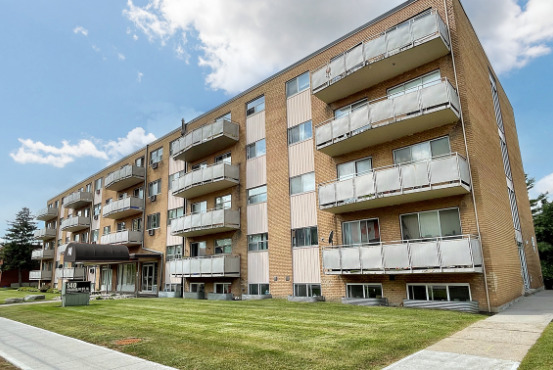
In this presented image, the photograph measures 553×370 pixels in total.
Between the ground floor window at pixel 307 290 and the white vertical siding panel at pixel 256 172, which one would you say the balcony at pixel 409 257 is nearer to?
the ground floor window at pixel 307 290

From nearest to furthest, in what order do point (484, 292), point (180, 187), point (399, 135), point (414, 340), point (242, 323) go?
point (414, 340), point (242, 323), point (484, 292), point (399, 135), point (180, 187)

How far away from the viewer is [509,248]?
55.4 feet

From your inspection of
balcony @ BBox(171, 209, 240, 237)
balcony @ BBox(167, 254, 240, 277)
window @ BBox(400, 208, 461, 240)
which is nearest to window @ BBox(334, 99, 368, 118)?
window @ BBox(400, 208, 461, 240)

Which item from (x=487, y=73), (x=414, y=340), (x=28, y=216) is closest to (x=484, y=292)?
(x=414, y=340)

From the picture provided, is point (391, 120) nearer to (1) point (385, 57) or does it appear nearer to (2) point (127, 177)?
(1) point (385, 57)

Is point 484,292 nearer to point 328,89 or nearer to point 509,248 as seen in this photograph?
point 509,248

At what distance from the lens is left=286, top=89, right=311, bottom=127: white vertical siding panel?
21.6m

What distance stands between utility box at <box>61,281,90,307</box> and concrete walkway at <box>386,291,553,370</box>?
69.9 ft

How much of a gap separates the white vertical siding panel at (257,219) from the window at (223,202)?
2.40 m

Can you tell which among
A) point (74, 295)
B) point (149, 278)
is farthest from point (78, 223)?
point (74, 295)

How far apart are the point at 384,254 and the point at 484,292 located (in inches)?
151

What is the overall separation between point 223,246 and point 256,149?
739cm

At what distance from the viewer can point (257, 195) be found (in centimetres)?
2391

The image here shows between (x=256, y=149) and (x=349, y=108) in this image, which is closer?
(x=349, y=108)
